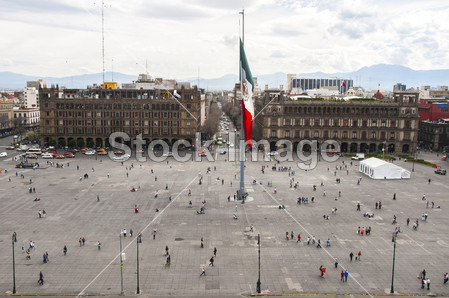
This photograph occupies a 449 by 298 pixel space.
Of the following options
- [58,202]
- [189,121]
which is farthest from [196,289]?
[189,121]

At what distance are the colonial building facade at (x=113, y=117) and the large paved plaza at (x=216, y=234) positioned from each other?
3804 cm

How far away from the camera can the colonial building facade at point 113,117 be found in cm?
11731

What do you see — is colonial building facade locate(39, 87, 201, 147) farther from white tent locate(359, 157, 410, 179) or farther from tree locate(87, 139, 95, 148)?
white tent locate(359, 157, 410, 179)

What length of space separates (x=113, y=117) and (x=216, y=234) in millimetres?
79365

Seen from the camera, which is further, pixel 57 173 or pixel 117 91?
pixel 117 91

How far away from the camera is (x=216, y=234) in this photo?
47562mm

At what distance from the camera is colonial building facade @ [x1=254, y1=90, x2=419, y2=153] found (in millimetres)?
114250

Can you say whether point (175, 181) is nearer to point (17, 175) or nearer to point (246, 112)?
point (246, 112)

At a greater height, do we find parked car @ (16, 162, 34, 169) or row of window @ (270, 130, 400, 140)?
row of window @ (270, 130, 400, 140)

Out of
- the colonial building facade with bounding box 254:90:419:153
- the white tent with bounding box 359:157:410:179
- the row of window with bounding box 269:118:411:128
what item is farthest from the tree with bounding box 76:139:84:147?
the white tent with bounding box 359:157:410:179

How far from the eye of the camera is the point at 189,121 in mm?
117750

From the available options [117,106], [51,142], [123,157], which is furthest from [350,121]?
[51,142]

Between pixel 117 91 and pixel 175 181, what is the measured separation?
59.2 m

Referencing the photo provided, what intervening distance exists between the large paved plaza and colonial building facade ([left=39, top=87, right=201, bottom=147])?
3804 centimetres
